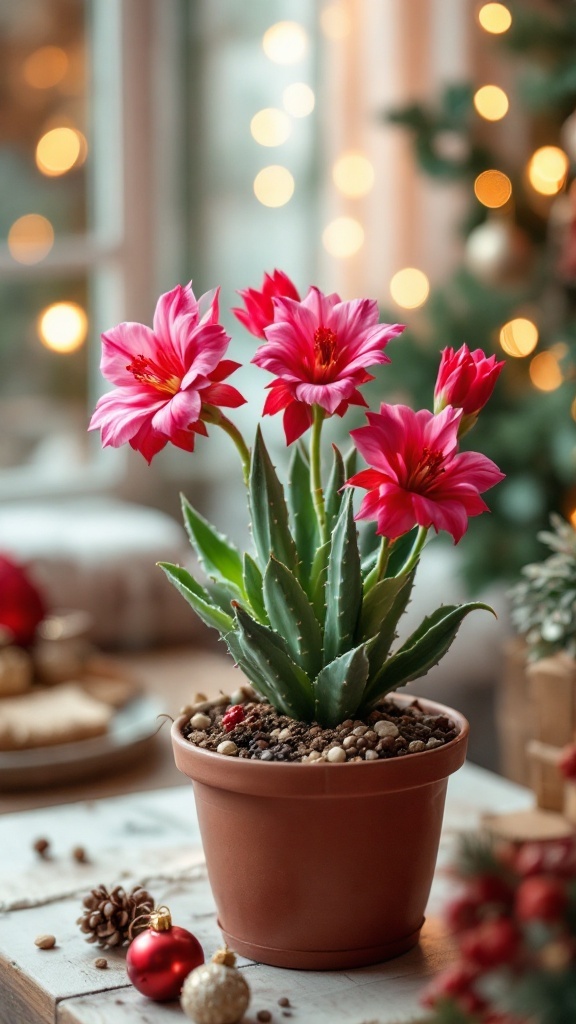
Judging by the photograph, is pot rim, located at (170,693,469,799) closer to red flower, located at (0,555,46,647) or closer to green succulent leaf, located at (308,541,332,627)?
green succulent leaf, located at (308,541,332,627)

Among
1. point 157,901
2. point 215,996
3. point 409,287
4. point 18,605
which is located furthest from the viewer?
point 409,287

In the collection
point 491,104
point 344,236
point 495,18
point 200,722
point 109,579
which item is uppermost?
point 495,18

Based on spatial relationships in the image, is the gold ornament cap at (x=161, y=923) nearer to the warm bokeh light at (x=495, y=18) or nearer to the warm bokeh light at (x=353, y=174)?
the warm bokeh light at (x=495, y=18)

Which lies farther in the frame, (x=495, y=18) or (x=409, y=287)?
(x=409, y=287)

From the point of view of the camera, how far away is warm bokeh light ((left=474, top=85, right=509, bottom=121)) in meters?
2.35

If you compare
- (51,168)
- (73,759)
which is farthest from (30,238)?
(73,759)

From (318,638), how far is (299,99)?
2385 millimetres

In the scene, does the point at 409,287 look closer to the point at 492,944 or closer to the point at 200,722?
the point at 200,722

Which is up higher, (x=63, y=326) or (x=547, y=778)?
(x=63, y=326)

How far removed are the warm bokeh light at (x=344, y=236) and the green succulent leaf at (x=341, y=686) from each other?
2.14 m

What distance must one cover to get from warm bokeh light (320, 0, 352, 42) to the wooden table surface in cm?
197

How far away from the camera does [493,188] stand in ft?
7.70

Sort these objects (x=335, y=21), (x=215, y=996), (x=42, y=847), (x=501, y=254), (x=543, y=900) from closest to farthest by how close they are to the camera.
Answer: (x=543, y=900) → (x=215, y=996) → (x=42, y=847) → (x=501, y=254) → (x=335, y=21)

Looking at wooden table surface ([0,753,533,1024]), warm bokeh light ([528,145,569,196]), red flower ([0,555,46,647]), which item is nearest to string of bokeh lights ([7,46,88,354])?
warm bokeh light ([528,145,569,196])
